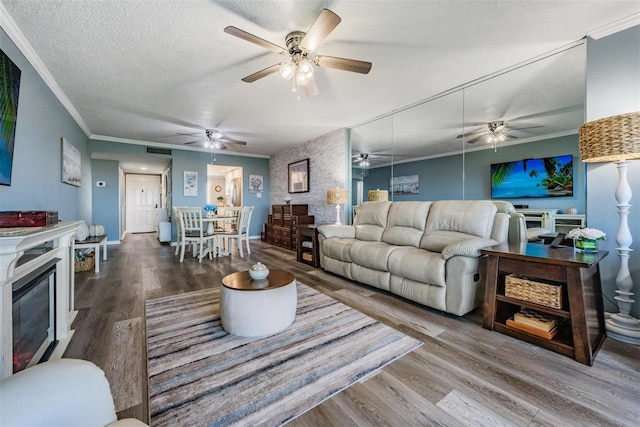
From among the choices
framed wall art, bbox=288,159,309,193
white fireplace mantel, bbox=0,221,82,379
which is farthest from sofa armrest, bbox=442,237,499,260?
framed wall art, bbox=288,159,309,193

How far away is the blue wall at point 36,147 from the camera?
222 cm

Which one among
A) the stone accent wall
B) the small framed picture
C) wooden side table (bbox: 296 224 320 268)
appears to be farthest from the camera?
the small framed picture

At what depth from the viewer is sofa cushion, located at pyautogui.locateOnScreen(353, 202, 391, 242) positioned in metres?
3.52

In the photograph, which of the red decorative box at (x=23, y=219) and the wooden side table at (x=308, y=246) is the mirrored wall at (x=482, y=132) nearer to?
the wooden side table at (x=308, y=246)

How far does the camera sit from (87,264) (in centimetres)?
390

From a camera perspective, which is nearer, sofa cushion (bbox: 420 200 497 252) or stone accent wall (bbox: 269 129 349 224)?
sofa cushion (bbox: 420 200 497 252)

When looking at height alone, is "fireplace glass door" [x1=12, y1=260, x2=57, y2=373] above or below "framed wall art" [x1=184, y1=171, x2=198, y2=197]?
below

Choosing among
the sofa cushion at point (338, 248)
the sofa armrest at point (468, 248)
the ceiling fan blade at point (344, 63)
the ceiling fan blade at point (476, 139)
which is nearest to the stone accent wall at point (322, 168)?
the sofa cushion at point (338, 248)

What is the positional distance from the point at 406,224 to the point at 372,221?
0.60 m

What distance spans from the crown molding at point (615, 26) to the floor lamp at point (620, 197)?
0.96 m

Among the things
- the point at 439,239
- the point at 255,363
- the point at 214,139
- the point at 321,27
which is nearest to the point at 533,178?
the point at 439,239

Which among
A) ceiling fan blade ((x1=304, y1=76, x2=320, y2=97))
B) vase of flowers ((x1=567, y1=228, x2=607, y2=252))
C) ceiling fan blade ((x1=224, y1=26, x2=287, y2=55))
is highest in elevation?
ceiling fan blade ((x1=224, y1=26, x2=287, y2=55))

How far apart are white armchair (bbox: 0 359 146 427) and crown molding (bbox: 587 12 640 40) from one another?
153 inches

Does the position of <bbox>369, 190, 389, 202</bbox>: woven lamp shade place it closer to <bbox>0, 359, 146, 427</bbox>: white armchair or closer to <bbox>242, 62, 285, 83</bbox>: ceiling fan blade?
<bbox>242, 62, 285, 83</bbox>: ceiling fan blade
